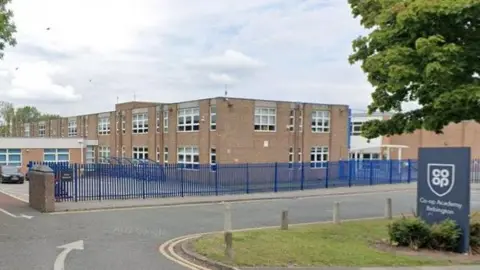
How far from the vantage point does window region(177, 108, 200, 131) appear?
3986 cm

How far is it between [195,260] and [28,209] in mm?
11743

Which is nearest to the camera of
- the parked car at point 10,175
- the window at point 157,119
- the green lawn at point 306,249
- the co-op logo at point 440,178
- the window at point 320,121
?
the green lawn at point 306,249

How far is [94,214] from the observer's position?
17438 millimetres

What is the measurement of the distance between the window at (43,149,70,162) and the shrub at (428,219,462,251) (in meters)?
46.7

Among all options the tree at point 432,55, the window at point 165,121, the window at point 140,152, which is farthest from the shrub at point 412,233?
the window at point 140,152

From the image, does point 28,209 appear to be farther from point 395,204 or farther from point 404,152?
point 404,152

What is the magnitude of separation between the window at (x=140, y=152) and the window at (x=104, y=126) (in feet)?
27.9

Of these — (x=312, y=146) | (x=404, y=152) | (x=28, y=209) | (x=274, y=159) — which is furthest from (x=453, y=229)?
(x=404, y=152)

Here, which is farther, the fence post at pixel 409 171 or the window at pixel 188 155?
the window at pixel 188 155

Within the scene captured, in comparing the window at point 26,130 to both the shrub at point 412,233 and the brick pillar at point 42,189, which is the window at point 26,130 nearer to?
the brick pillar at point 42,189

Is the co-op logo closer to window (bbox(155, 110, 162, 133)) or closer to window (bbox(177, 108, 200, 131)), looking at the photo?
window (bbox(177, 108, 200, 131))

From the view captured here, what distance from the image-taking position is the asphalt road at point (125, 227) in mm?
9250

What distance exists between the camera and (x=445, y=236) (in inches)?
428

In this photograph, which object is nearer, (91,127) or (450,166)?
(450,166)
